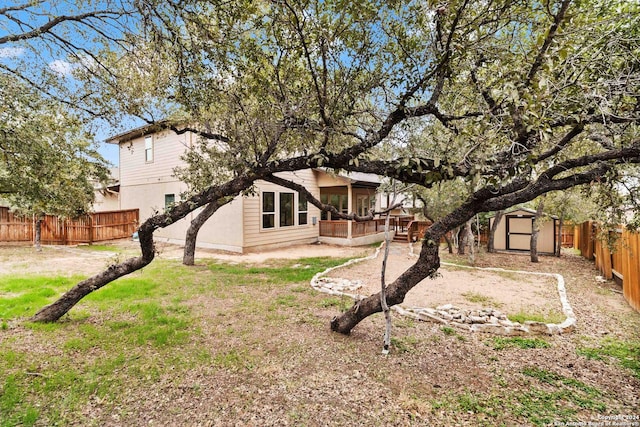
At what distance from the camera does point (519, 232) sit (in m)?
13.0

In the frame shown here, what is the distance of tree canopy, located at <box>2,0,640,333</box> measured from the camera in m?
2.62

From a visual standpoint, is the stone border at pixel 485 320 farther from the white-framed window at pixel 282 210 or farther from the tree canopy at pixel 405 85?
the white-framed window at pixel 282 210

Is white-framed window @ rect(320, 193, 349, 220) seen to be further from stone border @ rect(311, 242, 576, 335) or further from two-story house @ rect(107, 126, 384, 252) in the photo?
stone border @ rect(311, 242, 576, 335)

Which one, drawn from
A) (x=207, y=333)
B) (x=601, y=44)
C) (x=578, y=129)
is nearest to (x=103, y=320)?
(x=207, y=333)

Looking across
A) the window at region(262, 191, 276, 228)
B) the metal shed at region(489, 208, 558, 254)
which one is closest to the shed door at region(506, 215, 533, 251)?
the metal shed at region(489, 208, 558, 254)

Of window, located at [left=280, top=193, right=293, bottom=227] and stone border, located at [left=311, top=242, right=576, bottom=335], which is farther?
window, located at [left=280, top=193, right=293, bottom=227]

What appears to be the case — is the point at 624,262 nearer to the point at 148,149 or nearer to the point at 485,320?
the point at 485,320

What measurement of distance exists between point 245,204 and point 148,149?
6.49 meters

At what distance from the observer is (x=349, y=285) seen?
7.20 m

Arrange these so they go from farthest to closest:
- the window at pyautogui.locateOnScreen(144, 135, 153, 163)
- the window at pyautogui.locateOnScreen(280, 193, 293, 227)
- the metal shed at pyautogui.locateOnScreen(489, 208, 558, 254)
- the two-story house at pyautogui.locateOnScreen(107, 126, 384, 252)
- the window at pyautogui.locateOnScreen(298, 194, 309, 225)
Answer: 1. the window at pyautogui.locateOnScreen(298, 194, 309, 225)
2. the window at pyautogui.locateOnScreen(144, 135, 153, 163)
3. the window at pyautogui.locateOnScreen(280, 193, 293, 227)
4. the metal shed at pyautogui.locateOnScreen(489, 208, 558, 254)
5. the two-story house at pyautogui.locateOnScreen(107, 126, 384, 252)

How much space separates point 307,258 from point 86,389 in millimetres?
8177

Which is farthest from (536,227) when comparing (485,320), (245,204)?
(245,204)

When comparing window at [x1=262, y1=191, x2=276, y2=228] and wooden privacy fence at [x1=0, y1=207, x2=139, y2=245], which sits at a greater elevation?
window at [x1=262, y1=191, x2=276, y2=228]

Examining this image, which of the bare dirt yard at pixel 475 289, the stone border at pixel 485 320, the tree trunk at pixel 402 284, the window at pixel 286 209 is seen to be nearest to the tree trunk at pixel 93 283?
the tree trunk at pixel 402 284
